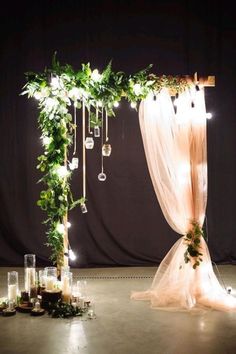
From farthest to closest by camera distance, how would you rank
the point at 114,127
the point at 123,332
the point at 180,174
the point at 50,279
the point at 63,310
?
the point at 114,127
the point at 180,174
the point at 50,279
the point at 63,310
the point at 123,332

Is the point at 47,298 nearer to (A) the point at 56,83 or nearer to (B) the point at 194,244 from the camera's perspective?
(B) the point at 194,244

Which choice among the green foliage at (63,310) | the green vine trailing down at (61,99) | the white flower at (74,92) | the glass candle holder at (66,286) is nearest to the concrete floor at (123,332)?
the green foliage at (63,310)

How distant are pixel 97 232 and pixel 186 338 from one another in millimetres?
2826

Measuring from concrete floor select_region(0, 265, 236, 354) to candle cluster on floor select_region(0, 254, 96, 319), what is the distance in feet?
0.29

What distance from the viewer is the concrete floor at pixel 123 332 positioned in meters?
3.53

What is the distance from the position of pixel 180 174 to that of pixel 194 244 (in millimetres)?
658

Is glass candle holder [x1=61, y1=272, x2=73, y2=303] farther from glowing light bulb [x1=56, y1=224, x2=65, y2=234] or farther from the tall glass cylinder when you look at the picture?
glowing light bulb [x1=56, y1=224, x2=65, y2=234]

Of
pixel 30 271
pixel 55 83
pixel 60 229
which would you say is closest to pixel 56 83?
pixel 55 83

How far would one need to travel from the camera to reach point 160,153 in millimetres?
4711

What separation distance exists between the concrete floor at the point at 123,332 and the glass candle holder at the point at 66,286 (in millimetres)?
261

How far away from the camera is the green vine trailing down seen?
4402 millimetres

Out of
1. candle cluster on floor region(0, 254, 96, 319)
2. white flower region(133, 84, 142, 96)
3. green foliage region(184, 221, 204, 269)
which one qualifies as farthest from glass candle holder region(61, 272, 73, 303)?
white flower region(133, 84, 142, 96)

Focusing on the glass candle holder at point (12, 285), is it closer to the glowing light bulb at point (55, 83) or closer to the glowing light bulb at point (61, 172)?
the glowing light bulb at point (61, 172)

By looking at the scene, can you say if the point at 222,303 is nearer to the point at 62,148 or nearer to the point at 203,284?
the point at 203,284
